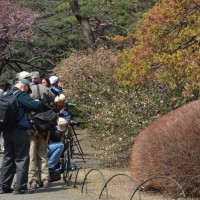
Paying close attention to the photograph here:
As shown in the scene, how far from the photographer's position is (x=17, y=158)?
32.7 feet

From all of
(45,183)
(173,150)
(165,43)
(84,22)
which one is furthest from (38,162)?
(84,22)

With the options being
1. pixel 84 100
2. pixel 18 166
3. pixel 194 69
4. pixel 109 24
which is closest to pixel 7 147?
pixel 18 166

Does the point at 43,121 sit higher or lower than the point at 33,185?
higher

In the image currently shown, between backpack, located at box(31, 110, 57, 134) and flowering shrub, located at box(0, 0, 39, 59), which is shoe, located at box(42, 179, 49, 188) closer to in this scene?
backpack, located at box(31, 110, 57, 134)

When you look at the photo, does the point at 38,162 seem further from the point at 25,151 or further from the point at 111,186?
the point at 111,186

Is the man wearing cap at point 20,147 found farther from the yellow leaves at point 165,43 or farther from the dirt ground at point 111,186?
the yellow leaves at point 165,43

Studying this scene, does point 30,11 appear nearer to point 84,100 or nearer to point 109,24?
point 109,24

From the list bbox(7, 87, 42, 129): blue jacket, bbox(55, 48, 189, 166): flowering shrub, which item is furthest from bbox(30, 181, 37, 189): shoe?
bbox(55, 48, 189, 166): flowering shrub

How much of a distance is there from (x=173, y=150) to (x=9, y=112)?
246 cm

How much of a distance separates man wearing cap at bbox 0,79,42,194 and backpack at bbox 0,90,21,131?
7cm

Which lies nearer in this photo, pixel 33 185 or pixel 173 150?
pixel 173 150

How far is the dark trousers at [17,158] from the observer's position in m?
9.87

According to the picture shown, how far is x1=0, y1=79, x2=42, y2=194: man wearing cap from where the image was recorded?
9.88 m

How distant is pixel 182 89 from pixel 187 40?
1203 mm
